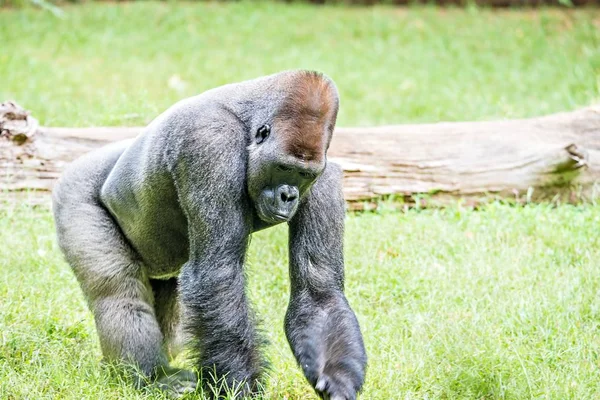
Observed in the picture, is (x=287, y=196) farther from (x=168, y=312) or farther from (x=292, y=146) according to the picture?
(x=168, y=312)

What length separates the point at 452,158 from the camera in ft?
23.0

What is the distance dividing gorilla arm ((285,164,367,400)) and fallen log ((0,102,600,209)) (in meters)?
2.54

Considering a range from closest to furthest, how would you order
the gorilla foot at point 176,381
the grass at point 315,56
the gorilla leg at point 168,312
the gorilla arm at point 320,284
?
the gorilla arm at point 320,284
the gorilla foot at point 176,381
the gorilla leg at point 168,312
the grass at point 315,56

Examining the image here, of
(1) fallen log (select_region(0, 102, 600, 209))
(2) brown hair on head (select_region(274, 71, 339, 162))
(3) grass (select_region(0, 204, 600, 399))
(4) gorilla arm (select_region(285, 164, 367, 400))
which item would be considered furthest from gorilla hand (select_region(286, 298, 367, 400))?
(1) fallen log (select_region(0, 102, 600, 209))

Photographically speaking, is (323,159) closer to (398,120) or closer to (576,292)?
(576,292)

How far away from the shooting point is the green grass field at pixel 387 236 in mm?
4461

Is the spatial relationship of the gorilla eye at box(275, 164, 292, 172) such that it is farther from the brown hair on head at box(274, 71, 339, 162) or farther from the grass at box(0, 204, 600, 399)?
the grass at box(0, 204, 600, 399)

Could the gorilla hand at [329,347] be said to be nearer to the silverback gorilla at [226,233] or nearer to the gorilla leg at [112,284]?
the silverback gorilla at [226,233]

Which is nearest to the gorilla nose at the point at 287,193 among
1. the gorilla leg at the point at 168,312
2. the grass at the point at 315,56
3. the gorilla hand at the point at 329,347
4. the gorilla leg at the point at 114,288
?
the gorilla hand at the point at 329,347

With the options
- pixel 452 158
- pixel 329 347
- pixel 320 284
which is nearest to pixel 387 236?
pixel 452 158

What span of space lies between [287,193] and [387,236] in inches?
100

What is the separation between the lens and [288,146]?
12.4 feet

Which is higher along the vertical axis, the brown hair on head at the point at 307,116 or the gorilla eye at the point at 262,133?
the brown hair on head at the point at 307,116

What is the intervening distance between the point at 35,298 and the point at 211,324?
5.50 ft
